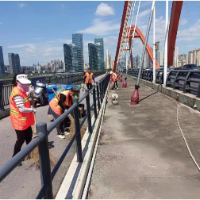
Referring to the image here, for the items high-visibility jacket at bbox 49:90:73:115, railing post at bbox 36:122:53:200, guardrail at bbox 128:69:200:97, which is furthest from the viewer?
guardrail at bbox 128:69:200:97

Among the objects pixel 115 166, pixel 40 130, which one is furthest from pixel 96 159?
pixel 40 130

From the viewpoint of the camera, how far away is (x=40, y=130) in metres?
1.90

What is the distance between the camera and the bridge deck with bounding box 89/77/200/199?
2982mm

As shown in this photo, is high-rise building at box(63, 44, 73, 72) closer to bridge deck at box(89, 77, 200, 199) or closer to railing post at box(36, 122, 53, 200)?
bridge deck at box(89, 77, 200, 199)

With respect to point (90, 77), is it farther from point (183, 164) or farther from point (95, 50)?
point (95, 50)

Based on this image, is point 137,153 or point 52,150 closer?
point 137,153

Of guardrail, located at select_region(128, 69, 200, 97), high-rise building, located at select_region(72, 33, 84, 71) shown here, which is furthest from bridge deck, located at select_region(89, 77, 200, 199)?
high-rise building, located at select_region(72, 33, 84, 71)

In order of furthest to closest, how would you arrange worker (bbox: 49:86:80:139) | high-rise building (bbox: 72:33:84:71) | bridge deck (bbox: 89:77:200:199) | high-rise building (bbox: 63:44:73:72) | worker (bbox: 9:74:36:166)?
high-rise building (bbox: 72:33:84:71), high-rise building (bbox: 63:44:73:72), worker (bbox: 49:86:80:139), worker (bbox: 9:74:36:166), bridge deck (bbox: 89:77:200:199)

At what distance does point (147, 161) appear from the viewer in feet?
12.8

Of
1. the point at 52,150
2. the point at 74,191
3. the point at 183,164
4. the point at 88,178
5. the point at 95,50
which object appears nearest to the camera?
the point at 74,191

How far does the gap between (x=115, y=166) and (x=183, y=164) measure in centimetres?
117

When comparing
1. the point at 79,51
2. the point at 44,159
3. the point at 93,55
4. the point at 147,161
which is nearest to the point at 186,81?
the point at 147,161

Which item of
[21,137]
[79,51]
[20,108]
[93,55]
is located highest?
[79,51]

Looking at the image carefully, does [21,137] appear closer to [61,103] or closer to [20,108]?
[20,108]
